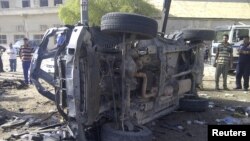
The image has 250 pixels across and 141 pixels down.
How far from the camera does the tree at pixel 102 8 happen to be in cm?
2667

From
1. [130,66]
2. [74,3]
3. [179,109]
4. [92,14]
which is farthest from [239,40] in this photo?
[74,3]

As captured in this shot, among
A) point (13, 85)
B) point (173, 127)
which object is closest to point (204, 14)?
point (13, 85)

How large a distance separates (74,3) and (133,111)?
25.2m

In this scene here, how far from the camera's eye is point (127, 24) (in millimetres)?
4262

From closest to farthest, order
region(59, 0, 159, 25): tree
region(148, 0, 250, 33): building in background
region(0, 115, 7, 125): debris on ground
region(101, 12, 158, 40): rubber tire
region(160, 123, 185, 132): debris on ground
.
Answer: region(101, 12, 158, 40): rubber tire, region(160, 123, 185, 132): debris on ground, region(0, 115, 7, 125): debris on ground, region(59, 0, 159, 25): tree, region(148, 0, 250, 33): building in background

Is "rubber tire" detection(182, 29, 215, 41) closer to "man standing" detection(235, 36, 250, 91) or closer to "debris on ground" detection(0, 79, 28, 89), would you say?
"man standing" detection(235, 36, 250, 91)

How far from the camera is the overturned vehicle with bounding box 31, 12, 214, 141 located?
4281 mm

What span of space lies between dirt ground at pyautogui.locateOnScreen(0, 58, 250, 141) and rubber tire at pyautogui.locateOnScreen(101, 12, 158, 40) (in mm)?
A: 1950

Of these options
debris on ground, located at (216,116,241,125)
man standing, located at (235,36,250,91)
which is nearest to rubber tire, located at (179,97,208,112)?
debris on ground, located at (216,116,241,125)

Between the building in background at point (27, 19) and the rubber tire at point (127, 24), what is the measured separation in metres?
Result: 36.6

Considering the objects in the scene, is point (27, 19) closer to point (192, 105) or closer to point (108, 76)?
point (192, 105)

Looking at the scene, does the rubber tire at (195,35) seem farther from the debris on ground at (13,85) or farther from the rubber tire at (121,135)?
the debris on ground at (13,85)

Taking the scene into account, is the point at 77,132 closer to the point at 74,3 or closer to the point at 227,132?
the point at 227,132

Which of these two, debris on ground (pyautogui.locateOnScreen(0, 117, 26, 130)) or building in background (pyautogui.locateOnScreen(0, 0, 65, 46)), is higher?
building in background (pyautogui.locateOnScreen(0, 0, 65, 46))
